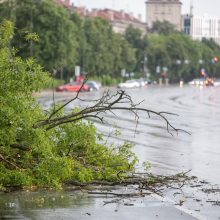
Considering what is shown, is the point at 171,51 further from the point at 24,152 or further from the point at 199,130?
the point at 24,152

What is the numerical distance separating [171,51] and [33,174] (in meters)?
170

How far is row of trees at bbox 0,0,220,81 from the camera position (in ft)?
299

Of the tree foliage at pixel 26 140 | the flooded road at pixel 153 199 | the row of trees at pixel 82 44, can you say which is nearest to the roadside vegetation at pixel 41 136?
the tree foliage at pixel 26 140

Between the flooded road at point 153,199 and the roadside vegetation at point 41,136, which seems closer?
the flooded road at point 153,199

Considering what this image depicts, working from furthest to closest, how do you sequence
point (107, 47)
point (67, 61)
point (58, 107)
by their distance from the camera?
1. point (107, 47)
2. point (67, 61)
3. point (58, 107)

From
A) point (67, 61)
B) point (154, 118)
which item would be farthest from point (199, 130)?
point (67, 61)

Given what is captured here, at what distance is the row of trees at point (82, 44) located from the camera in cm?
9106

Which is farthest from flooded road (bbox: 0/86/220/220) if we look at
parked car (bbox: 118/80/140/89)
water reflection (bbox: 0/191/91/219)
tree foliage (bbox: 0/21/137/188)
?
parked car (bbox: 118/80/140/89)

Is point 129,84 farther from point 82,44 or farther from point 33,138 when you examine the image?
point 33,138

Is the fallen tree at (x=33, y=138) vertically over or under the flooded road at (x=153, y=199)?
over

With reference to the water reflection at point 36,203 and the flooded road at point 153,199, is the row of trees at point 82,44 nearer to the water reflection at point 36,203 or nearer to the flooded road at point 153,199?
the flooded road at point 153,199

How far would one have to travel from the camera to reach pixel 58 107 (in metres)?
15.0

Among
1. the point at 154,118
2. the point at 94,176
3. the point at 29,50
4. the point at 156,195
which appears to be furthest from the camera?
the point at 29,50

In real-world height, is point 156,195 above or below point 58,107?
below
